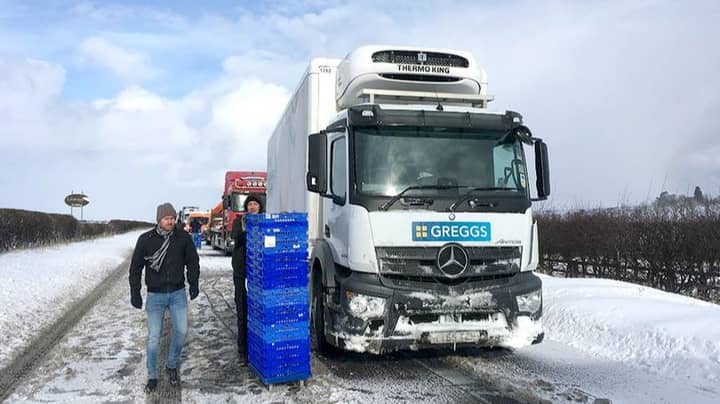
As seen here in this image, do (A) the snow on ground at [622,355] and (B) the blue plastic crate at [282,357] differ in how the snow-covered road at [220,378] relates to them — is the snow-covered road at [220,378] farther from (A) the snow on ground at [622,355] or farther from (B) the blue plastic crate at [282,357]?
(A) the snow on ground at [622,355]

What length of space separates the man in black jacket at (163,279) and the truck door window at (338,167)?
1.65 meters

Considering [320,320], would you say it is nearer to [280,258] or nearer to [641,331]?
[280,258]

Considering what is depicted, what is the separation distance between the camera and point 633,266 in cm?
1430

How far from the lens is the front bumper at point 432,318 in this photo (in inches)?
220

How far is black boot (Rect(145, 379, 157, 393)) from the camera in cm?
541

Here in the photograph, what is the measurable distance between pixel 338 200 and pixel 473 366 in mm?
2416

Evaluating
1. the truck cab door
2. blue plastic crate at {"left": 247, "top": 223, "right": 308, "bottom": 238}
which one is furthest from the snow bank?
blue plastic crate at {"left": 247, "top": 223, "right": 308, "bottom": 238}

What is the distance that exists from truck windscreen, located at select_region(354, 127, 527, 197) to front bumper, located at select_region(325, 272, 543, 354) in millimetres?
985

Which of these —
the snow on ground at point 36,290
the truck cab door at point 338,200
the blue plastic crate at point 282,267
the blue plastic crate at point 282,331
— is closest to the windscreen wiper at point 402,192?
the truck cab door at point 338,200

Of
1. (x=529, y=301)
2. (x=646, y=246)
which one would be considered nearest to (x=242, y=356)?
(x=529, y=301)

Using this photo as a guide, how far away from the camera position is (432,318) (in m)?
5.70

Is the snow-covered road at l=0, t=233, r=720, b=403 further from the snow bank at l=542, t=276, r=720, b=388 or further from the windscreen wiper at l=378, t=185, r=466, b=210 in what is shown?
the windscreen wiper at l=378, t=185, r=466, b=210

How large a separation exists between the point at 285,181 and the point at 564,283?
18.8 feet

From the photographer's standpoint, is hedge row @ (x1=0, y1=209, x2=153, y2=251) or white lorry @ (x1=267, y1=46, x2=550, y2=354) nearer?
white lorry @ (x1=267, y1=46, x2=550, y2=354)
